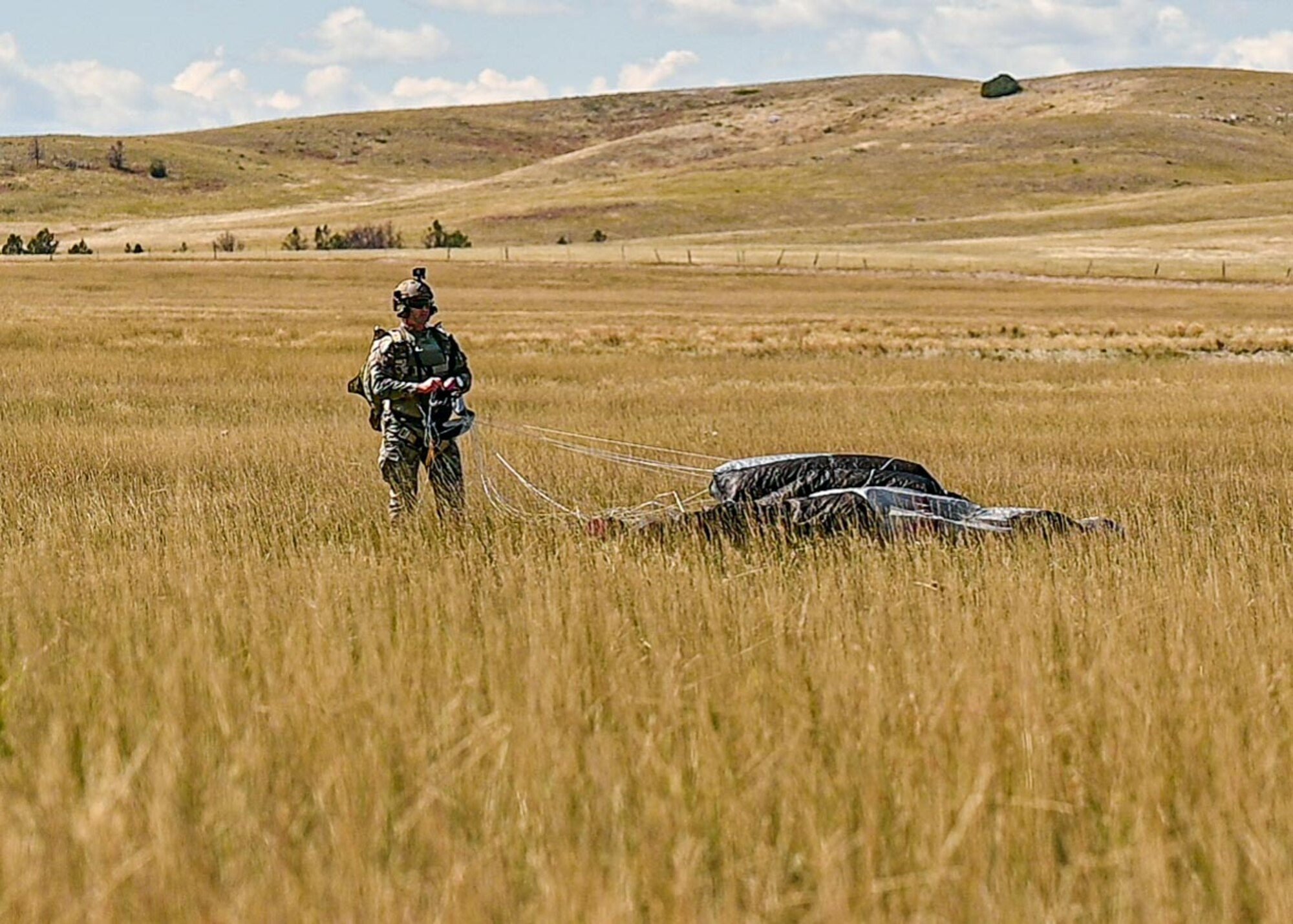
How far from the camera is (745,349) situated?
31.6 m

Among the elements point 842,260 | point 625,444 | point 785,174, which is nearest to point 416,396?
point 625,444

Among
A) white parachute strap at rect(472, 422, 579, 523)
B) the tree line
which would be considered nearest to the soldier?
white parachute strap at rect(472, 422, 579, 523)

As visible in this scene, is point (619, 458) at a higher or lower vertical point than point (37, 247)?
higher

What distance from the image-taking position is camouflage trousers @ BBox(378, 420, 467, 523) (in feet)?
34.8

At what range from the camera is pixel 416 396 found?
10391 millimetres

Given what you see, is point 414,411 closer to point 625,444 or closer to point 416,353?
point 416,353

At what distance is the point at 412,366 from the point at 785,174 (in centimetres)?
11699

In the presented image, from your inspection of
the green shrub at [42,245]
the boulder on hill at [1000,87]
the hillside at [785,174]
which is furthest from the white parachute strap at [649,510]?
the boulder on hill at [1000,87]

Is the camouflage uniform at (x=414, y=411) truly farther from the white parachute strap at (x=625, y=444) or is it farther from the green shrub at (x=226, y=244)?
the green shrub at (x=226, y=244)

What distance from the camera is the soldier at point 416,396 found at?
1029cm

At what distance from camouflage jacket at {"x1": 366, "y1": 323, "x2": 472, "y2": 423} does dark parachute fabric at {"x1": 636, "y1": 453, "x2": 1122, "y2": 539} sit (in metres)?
1.72

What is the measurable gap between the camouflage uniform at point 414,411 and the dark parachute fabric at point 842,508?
163cm

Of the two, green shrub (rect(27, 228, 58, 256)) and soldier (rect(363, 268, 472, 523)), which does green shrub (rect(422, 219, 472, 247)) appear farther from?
soldier (rect(363, 268, 472, 523))

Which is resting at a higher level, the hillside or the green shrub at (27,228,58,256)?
the hillside
